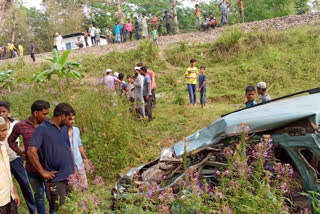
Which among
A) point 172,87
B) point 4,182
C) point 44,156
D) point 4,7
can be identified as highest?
point 4,7

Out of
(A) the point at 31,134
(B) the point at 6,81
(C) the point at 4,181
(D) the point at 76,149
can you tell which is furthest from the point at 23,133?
(B) the point at 6,81

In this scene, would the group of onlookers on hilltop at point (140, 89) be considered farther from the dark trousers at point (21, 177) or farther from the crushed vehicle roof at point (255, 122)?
the crushed vehicle roof at point (255, 122)

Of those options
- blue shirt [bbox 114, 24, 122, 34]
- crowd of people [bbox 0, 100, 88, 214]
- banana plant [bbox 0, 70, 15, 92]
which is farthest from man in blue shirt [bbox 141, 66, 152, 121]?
blue shirt [bbox 114, 24, 122, 34]

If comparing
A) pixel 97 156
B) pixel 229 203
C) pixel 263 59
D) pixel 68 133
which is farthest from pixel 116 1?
pixel 229 203

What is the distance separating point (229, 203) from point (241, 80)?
10646 mm

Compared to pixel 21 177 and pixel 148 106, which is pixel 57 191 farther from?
pixel 148 106

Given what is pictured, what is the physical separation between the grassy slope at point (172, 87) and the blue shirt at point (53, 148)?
2.28 metres

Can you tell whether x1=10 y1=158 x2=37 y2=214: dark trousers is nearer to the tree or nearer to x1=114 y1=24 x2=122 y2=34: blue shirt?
the tree

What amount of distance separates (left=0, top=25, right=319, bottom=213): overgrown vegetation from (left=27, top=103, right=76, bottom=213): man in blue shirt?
1.54 ft

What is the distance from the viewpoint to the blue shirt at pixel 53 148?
3.29m

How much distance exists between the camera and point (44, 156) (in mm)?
3365

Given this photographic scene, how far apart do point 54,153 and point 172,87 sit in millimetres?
10179

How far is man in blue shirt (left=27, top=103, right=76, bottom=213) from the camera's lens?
10.7 ft

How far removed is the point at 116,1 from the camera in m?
23.5
